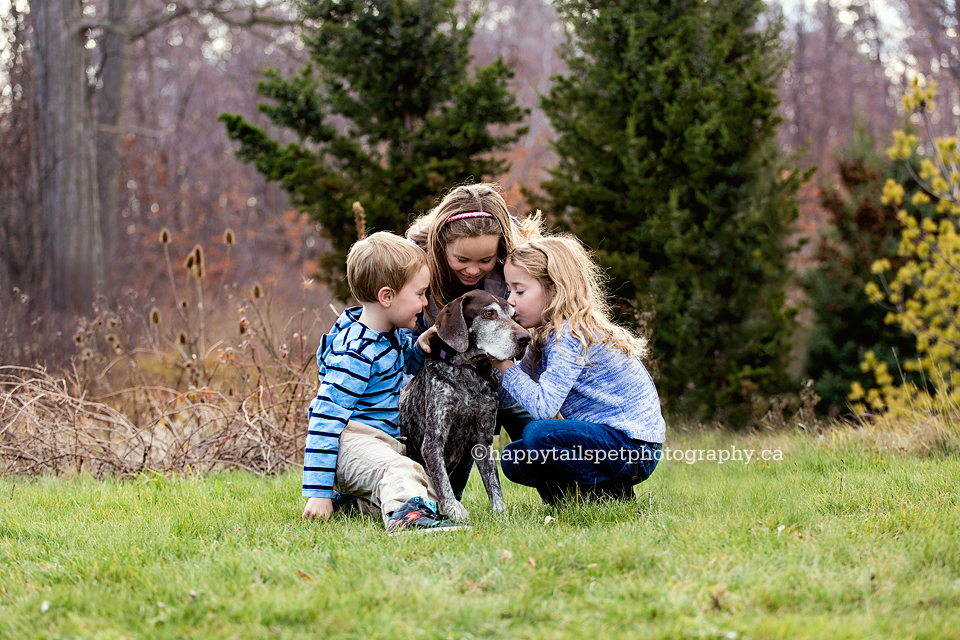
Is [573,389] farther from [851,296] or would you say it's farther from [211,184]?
[211,184]

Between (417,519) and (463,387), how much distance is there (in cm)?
63

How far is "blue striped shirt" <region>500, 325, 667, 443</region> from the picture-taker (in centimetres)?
372

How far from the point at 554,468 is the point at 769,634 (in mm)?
1571

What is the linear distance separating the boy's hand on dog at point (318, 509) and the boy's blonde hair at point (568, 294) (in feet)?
4.20

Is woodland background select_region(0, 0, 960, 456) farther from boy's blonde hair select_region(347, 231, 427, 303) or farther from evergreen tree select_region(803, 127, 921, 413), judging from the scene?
boy's blonde hair select_region(347, 231, 427, 303)

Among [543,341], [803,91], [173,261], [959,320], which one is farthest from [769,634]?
[803,91]

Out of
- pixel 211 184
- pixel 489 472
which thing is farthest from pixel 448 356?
pixel 211 184

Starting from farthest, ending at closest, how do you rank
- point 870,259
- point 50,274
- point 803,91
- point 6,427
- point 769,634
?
point 803,91 → point 50,274 → point 870,259 → point 6,427 → point 769,634

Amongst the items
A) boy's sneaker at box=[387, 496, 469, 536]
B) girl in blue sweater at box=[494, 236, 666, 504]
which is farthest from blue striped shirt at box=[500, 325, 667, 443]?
boy's sneaker at box=[387, 496, 469, 536]

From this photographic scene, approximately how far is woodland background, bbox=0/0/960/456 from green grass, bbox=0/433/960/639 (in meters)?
2.11

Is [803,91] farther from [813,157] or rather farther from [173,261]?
[173,261]

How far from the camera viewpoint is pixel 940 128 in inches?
922

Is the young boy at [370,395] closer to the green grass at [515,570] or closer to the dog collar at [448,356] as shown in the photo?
the dog collar at [448,356]

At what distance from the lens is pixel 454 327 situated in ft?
11.6
